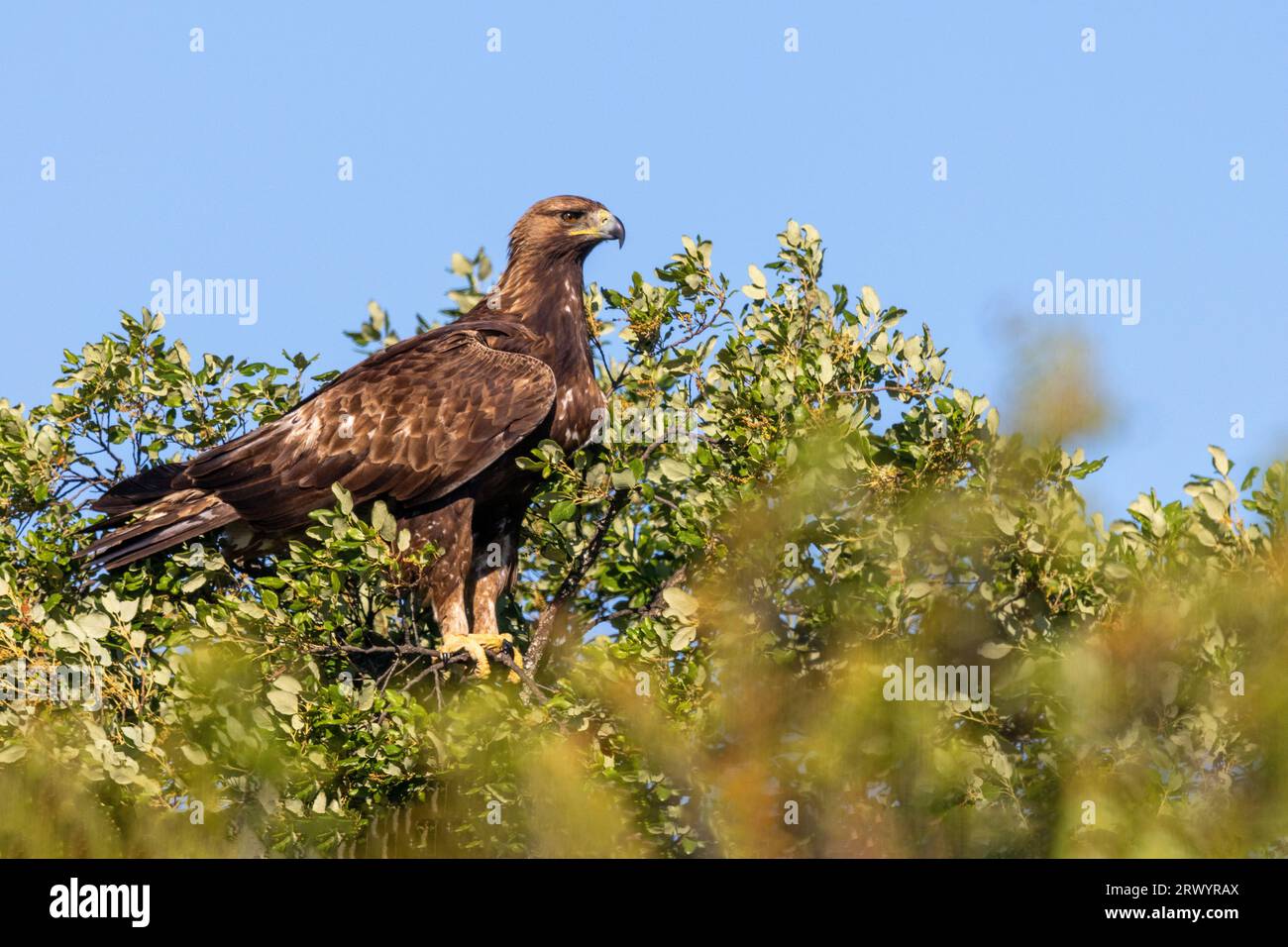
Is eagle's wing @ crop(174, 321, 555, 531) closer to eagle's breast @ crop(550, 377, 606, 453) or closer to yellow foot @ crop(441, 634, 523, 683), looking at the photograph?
eagle's breast @ crop(550, 377, 606, 453)

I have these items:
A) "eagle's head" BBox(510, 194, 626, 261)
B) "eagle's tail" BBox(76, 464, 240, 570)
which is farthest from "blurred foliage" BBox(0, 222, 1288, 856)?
"eagle's head" BBox(510, 194, 626, 261)

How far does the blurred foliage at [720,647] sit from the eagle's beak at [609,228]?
168 centimetres

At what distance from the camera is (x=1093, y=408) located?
6.00 meters

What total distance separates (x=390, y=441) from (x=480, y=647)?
1.55 m

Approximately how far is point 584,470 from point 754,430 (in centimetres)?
141

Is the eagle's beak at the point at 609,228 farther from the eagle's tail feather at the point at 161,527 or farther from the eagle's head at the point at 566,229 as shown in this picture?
the eagle's tail feather at the point at 161,527

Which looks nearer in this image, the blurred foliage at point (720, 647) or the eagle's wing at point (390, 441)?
the blurred foliage at point (720, 647)

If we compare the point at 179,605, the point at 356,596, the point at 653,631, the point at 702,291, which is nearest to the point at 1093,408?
the point at 653,631

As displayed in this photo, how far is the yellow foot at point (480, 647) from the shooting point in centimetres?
962

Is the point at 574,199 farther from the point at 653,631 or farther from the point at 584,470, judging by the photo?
the point at 653,631

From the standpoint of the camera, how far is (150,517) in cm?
967

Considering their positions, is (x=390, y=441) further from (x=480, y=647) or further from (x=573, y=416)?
(x=480, y=647)

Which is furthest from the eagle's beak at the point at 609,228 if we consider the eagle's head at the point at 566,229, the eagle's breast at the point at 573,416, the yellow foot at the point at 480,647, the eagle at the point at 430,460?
the yellow foot at the point at 480,647

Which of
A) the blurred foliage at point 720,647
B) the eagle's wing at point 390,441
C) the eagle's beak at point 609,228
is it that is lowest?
the blurred foliage at point 720,647
